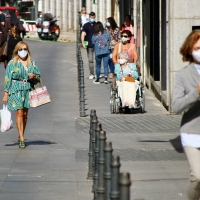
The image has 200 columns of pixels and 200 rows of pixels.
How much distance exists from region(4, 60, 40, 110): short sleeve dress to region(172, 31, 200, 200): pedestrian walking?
19.6 feet

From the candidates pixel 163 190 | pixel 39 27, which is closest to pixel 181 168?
pixel 163 190

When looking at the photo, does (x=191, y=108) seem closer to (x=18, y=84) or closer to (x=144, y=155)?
(x=144, y=155)

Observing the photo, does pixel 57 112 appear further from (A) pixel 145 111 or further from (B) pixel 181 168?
(B) pixel 181 168

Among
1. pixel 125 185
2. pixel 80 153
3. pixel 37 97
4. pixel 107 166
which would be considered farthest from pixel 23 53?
pixel 125 185

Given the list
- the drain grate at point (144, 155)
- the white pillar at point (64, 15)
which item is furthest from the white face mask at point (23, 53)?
the white pillar at point (64, 15)

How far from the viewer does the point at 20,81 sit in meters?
12.4

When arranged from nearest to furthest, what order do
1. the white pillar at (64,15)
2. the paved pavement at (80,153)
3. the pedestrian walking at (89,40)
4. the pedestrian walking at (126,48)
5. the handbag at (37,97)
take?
the paved pavement at (80,153) < the handbag at (37,97) < the pedestrian walking at (126,48) < the pedestrian walking at (89,40) < the white pillar at (64,15)

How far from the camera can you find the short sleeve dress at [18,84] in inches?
486

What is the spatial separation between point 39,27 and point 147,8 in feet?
84.9

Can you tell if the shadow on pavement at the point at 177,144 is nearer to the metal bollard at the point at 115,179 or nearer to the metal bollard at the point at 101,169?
the metal bollard at the point at 101,169

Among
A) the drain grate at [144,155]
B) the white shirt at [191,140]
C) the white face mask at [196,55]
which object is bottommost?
the drain grate at [144,155]

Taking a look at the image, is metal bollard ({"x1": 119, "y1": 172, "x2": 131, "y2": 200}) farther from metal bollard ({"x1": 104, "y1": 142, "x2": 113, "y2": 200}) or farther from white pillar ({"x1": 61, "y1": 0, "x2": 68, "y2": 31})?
white pillar ({"x1": 61, "y1": 0, "x2": 68, "y2": 31})

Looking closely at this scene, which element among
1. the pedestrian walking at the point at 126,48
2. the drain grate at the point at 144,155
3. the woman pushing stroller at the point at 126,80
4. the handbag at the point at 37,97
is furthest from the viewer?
the pedestrian walking at the point at 126,48

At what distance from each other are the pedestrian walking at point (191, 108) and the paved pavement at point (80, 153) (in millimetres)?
2108
